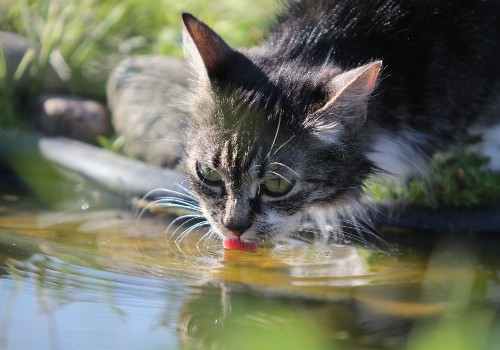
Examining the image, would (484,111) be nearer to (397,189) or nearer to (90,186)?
(397,189)

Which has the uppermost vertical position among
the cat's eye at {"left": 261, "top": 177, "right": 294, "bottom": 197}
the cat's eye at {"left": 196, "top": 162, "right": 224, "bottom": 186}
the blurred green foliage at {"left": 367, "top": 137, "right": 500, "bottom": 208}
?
the blurred green foliage at {"left": 367, "top": 137, "right": 500, "bottom": 208}

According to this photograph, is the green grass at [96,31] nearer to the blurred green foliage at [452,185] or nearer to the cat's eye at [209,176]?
the blurred green foliage at [452,185]

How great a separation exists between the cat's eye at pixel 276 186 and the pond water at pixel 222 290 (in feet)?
1.26

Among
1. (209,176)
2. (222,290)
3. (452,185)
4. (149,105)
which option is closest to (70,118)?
(149,105)

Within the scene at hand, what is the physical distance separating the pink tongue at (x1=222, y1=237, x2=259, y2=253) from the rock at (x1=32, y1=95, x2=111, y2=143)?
1.90m

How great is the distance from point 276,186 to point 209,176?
343 mm

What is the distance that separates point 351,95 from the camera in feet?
11.9

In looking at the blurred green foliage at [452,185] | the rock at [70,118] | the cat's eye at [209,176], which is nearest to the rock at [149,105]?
the rock at [70,118]

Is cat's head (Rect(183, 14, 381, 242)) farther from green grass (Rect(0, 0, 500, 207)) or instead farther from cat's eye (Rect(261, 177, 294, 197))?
green grass (Rect(0, 0, 500, 207))

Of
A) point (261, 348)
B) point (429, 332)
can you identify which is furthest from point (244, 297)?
point (261, 348)

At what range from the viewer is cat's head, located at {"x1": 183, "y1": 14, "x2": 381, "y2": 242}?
3742 mm

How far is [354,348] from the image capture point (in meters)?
3.02

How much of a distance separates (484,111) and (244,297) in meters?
2.02

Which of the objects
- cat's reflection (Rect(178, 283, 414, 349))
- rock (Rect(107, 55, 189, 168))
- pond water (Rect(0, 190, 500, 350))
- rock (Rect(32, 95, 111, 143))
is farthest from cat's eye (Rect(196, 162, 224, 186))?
rock (Rect(32, 95, 111, 143))
